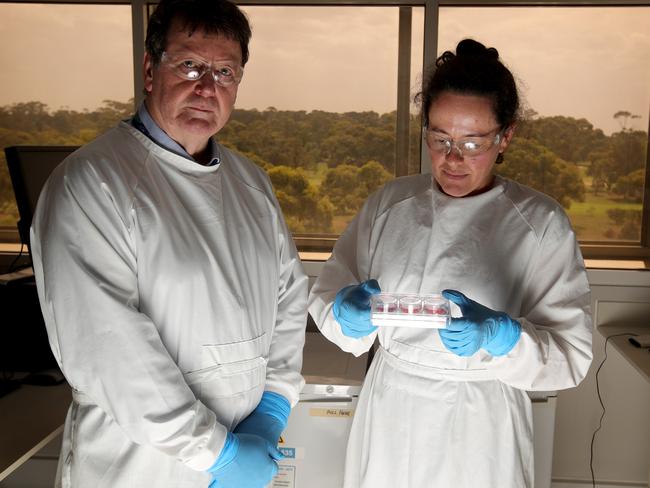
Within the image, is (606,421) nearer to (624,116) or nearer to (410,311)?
(624,116)

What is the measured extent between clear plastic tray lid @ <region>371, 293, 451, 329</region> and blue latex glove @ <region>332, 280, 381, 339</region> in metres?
0.04

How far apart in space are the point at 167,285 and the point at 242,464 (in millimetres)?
385

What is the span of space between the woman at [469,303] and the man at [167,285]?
0.29 metres

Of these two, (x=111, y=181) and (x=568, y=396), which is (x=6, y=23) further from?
(x=568, y=396)

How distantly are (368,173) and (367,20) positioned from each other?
65 centimetres

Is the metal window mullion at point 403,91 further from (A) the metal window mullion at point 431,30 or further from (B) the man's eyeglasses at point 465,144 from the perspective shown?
(B) the man's eyeglasses at point 465,144

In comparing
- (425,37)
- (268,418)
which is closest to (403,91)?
(425,37)

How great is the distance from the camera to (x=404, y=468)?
1.59m

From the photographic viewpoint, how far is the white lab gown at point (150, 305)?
45.8 inches

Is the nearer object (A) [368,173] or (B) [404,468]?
(B) [404,468]

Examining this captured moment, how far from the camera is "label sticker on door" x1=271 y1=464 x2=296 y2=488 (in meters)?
2.19

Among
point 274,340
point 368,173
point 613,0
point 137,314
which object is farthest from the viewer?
point 368,173

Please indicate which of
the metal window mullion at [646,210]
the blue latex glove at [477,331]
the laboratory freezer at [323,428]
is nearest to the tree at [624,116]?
the metal window mullion at [646,210]

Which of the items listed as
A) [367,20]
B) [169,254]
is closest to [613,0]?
[367,20]
